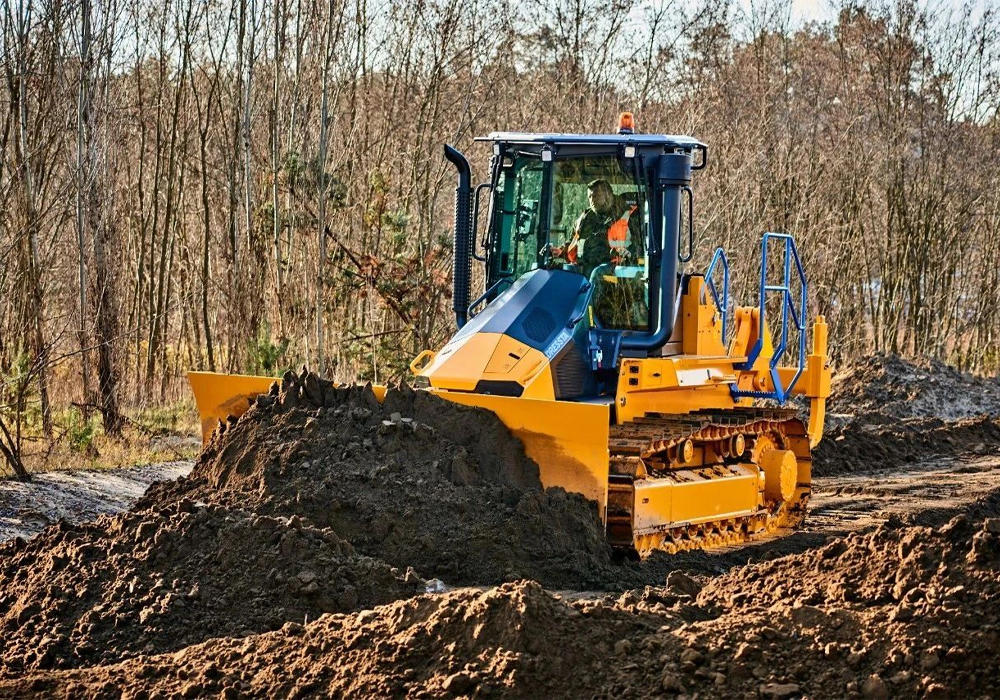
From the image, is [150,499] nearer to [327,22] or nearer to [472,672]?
[472,672]

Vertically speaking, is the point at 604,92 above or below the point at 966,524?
above

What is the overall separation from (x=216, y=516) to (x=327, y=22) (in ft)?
27.7

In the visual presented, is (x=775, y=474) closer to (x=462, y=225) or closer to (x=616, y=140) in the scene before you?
(x=616, y=140)

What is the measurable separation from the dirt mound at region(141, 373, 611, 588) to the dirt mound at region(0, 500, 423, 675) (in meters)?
0.53

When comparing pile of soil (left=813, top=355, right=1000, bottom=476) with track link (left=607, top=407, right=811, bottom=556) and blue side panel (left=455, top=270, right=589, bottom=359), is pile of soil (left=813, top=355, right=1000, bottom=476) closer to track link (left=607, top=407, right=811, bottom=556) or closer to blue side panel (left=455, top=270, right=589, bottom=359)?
track link (left=607, top=407, right=811, bottom=556)

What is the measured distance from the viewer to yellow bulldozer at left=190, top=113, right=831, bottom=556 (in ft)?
27.3

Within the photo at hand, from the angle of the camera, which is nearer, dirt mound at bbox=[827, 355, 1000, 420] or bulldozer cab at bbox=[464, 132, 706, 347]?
bulldozer cab at bbox=[464, 132, 706, 347]

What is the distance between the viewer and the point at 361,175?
51.4 ft

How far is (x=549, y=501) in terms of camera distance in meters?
7.95

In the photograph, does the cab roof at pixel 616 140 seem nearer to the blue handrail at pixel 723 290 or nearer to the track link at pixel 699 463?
the blue handrail at pixel 723 290

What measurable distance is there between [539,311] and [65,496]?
399cm

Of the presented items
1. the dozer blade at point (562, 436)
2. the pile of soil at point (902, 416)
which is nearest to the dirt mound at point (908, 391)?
the pile of soil at point (902, 416)

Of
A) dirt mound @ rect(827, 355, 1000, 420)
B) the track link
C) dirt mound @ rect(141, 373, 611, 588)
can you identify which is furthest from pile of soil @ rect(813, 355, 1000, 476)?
dirt mound @ rect(141, 373, 611, 588)

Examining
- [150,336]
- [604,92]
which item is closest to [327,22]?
[150,336]
